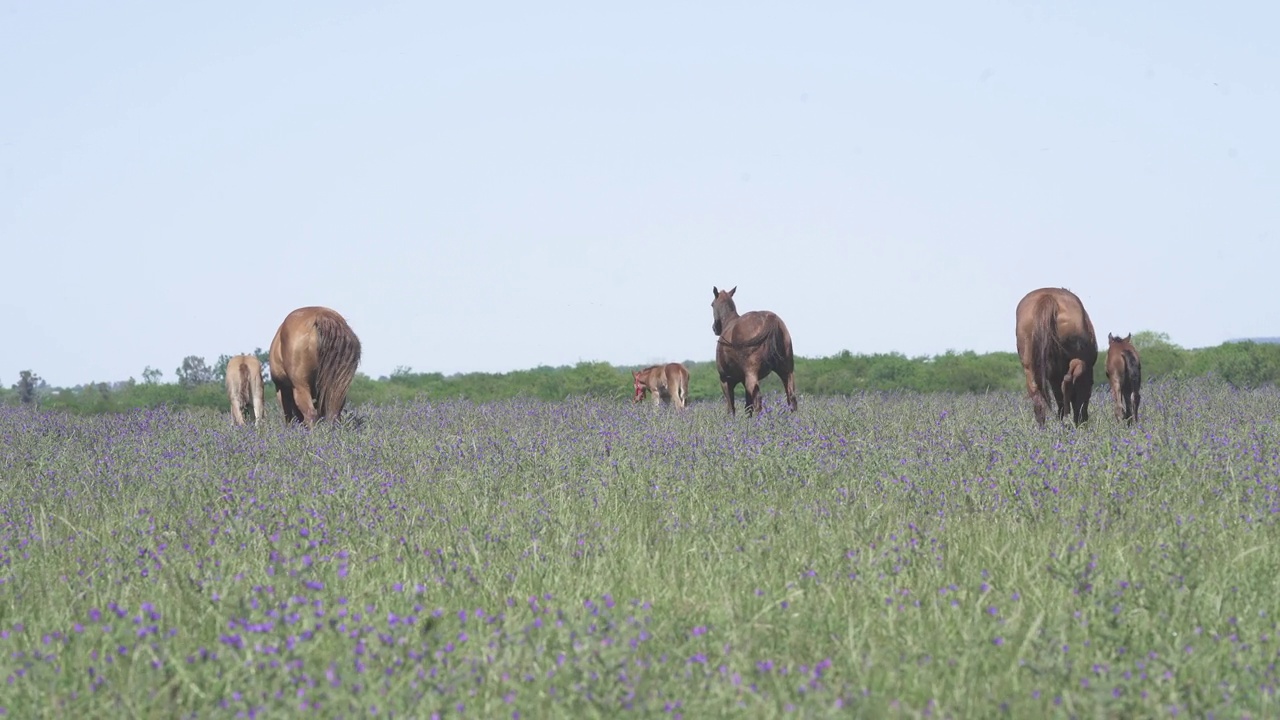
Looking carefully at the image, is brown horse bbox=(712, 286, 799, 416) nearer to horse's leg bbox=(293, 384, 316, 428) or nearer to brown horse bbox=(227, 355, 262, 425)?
horse's leg bbox=(293, 384, 316, 428)

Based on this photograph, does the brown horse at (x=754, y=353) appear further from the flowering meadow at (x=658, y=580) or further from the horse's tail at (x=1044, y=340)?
the flowering meadow at (x=658, y=580)

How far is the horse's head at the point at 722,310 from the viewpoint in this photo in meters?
14.4

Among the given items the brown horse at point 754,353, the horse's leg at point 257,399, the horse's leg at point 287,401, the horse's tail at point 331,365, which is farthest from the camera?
the horse's leg at point 257,399

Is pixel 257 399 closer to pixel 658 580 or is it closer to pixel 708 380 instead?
pixel 658 580

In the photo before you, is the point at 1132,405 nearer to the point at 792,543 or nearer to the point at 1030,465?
the point at 1030,465

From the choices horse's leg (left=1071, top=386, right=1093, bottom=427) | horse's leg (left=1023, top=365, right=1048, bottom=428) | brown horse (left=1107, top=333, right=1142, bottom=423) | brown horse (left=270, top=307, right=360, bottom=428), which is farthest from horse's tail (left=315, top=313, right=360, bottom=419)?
brown horse (left=1107, top=333, right=1142, bottom=423)

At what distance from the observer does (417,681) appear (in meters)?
2.67

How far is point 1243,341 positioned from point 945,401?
34.4ft

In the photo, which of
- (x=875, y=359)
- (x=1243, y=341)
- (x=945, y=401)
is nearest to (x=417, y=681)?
(x=945, y=401)

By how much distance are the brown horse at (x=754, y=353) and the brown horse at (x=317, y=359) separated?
401cm

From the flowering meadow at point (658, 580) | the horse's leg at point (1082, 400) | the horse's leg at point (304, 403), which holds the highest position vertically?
the horse's leg at point (304, 403)

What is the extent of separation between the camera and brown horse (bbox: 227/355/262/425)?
13188 mm

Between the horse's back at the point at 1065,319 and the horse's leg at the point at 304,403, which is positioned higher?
the horse's back at the point at 1065,319

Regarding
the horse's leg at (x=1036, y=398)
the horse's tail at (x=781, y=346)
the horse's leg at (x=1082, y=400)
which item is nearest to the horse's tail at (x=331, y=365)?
the horse's tail at (x=781, y=346)
